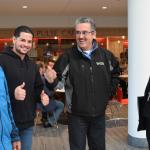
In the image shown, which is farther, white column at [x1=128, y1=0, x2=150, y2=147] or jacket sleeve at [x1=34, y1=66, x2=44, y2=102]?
white column at [x1=128, y1=0, x2=150, y2=147]

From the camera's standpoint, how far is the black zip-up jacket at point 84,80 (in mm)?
3418

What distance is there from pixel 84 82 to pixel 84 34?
44cm

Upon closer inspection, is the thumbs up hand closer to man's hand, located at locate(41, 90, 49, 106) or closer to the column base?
man's hand, located at locate(41, 90, 49, 106)

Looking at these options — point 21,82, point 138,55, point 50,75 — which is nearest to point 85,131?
point 50,75

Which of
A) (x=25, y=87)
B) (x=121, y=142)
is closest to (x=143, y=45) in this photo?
(x=121, y=142)

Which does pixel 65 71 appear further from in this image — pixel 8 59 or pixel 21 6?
pixel 21 6

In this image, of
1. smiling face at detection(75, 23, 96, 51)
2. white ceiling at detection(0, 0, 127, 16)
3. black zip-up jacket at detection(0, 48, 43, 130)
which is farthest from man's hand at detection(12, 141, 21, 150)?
white ceiling at detection(0, 0, 127, 16)

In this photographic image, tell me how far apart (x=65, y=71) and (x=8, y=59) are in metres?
0.61

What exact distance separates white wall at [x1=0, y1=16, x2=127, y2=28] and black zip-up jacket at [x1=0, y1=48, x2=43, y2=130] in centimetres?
1126

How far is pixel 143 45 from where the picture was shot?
559 centimetres

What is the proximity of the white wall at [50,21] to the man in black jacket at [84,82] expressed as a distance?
36.0ft

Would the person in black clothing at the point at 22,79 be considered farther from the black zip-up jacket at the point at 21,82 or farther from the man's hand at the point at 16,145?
the man's hand at the point at 16,145

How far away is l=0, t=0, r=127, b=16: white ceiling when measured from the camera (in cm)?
1100

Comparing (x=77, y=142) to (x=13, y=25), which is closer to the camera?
(x=77, y=142)
